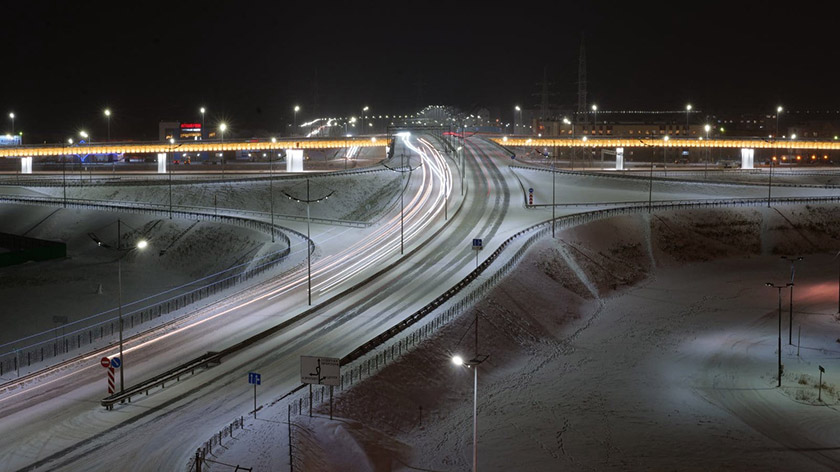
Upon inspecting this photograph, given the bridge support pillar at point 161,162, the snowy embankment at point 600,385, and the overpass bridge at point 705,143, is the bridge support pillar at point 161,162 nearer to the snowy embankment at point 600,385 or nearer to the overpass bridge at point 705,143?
the overpass bridge at point 705,143

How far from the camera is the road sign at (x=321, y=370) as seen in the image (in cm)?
2903

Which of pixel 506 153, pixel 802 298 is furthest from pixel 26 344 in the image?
pixel 506 153

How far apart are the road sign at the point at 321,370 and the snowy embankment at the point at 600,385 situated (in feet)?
5.09

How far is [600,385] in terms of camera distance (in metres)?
39.7

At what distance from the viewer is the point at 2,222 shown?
8556 centimetres

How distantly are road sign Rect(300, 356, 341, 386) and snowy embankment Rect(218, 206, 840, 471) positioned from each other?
155 cm

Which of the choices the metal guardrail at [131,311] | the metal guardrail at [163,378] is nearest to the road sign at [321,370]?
the metal guardrail at [163,378]

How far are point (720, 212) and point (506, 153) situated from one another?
1942 inches

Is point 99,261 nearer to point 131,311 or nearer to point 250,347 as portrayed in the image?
point 131,311

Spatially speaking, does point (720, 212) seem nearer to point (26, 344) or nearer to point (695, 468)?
point (695, 468)

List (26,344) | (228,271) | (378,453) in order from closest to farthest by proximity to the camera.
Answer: (378,453)
(26,344)
(228,271)

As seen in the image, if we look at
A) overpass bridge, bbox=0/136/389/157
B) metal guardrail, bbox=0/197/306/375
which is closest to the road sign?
metal guardrail, bbox=0/197/306/375

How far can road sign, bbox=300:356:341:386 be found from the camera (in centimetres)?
2903

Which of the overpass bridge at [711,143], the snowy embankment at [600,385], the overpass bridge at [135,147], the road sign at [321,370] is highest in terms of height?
the overpass bridge at [711,143]
